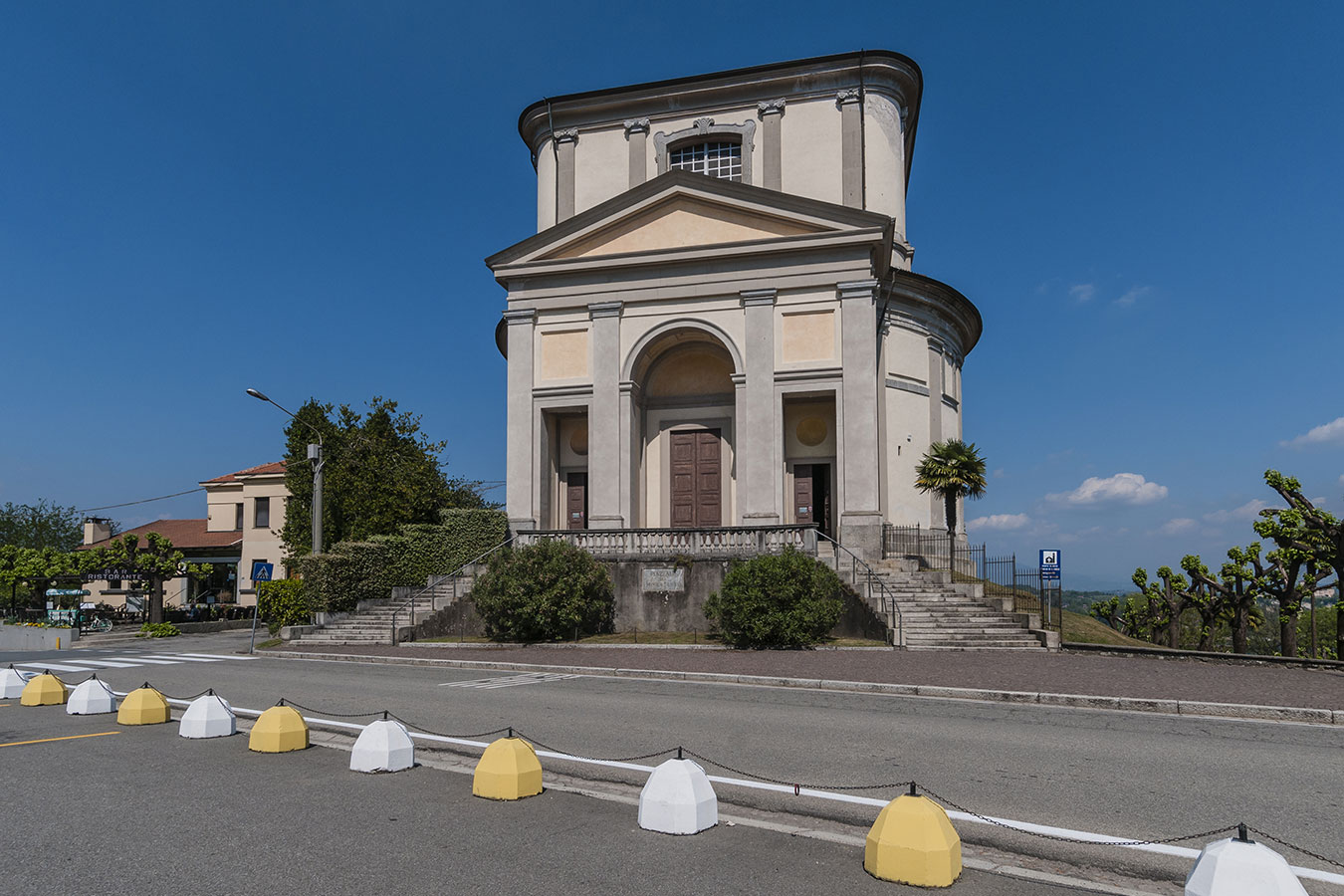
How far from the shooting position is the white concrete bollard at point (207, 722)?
9633mm

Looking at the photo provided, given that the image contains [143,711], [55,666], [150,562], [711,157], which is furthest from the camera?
[150,562]

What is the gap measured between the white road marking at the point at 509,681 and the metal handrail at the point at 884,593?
24.1ft

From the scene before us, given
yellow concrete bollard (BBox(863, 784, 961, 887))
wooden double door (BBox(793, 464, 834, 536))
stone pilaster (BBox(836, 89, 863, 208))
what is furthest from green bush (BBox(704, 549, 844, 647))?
stone pilaster (BBox(836, 89, 863, 208))

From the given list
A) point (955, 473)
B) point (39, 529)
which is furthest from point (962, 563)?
point (39, 529)

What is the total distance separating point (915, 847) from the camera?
5.03 m

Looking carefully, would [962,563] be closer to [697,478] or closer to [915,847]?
[697,478]

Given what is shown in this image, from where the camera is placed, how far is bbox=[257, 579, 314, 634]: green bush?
2816 centimetres

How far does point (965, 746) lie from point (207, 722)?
25.9 ft

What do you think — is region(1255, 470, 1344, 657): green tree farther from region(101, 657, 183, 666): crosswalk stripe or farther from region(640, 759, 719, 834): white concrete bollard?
region(101, 657, 183, 666): crosswalk stripe

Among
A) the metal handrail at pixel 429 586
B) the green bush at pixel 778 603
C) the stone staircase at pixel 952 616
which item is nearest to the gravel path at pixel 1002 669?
the green bush at pixel 778 603

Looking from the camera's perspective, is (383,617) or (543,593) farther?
(383,617)

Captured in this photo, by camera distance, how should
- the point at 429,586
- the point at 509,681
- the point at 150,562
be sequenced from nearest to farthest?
the point at 509,681
the point at 429,586
the point at 150,562

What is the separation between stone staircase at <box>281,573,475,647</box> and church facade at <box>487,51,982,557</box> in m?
3.13

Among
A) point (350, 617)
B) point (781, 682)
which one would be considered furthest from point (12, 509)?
point (781, 682)
